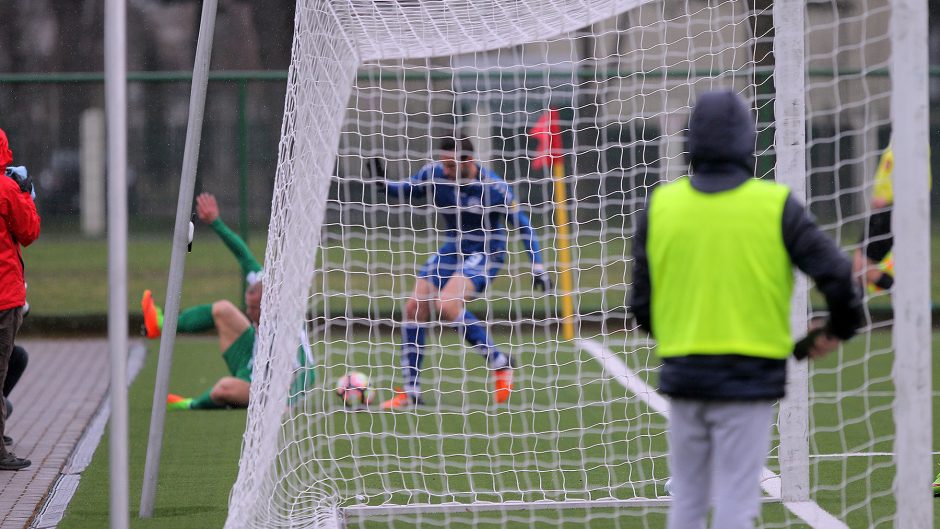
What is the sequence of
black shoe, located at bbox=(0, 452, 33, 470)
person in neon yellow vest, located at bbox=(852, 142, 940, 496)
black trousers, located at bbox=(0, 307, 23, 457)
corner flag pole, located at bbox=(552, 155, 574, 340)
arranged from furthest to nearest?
corner flag pole, located at bbox=(552, 155, 574, 340) < black shoe, located at bbox=(0, 452, 33, 470) < black trousers, located at bbox=(0, 307, 23, 457) < person in neon yellow vest, located at bbox=(852, 142, 940, 496)

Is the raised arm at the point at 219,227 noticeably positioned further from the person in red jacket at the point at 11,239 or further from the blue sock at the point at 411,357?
the blue sock at the point at 411,357

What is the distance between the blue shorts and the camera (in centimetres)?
799

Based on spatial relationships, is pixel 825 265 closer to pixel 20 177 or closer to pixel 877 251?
pixel 877 251

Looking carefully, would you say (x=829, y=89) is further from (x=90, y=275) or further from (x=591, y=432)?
(x=90, y=275)

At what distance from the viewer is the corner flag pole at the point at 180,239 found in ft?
17.5

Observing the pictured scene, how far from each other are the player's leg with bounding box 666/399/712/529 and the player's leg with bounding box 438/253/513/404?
4.18 metres

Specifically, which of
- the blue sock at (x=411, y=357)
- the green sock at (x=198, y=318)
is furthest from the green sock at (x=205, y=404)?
the blue sock at (x=411, y=357)

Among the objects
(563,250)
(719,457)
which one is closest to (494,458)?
(719,457)

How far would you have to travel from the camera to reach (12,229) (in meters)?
6.03

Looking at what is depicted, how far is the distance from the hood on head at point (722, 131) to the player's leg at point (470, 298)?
4.31m

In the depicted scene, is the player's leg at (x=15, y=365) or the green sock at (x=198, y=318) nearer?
the player's leg at (x=15, y=365)

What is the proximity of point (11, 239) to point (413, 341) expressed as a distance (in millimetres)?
2830

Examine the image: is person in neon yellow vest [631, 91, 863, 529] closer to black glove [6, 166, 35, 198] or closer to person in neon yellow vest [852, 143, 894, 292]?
person in neon yellow vest [852, 143, 894, 292]

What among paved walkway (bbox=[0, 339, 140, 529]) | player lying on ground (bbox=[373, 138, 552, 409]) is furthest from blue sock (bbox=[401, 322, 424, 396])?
paved walkway (bbox=[0, 339, 140, 529])
